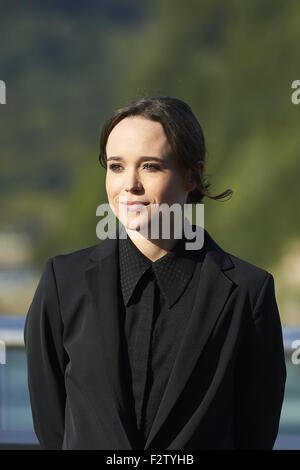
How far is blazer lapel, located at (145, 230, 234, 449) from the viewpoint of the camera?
1644 millimetres

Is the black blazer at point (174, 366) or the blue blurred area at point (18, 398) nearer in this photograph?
the black blazer at point (174, 366)

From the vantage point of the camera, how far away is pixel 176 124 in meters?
1.71

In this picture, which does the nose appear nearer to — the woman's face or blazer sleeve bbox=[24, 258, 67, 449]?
the woman's face

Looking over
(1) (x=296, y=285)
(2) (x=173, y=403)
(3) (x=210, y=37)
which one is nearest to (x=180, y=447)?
(2) (x=173, y=403)

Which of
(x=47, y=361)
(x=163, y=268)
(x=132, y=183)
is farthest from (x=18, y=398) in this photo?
(x=132, y=183)

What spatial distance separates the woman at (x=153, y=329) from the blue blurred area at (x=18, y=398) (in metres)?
1.32

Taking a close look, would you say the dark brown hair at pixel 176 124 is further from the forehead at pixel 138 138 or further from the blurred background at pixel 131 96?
the blurred background at pixel 131 96

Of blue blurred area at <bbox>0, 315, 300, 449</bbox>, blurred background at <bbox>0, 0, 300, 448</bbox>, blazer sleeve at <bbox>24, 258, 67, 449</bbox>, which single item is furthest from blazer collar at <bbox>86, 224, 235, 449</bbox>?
blurred background at <bbox>0, 0, 300, 448</bbox>

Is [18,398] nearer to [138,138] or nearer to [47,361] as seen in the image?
[47,361]

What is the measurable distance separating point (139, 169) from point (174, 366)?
0.41 m

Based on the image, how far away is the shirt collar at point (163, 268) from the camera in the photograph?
5.78 ft

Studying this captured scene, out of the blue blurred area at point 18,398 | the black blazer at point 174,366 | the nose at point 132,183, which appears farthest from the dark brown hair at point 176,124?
the blue blurred area at point 18,398

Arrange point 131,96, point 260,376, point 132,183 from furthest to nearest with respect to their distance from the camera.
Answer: point 131,96
point 260,376
point 132,183

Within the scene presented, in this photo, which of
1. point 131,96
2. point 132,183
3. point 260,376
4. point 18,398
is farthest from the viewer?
point 131,96
